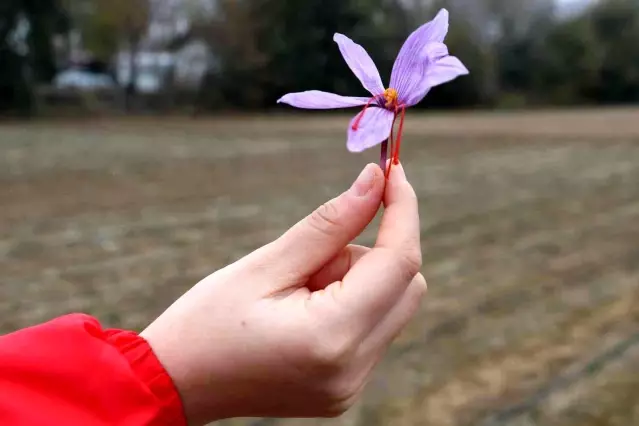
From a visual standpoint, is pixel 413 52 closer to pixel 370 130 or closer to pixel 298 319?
pixel 370 130

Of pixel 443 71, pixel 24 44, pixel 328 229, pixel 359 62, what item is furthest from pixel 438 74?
pixel 24 44

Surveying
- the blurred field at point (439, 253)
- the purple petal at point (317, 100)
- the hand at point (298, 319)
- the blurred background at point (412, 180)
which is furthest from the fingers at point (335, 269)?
the blurred field at point (439, 253)

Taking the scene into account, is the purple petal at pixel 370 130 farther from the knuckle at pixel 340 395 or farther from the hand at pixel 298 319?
the knuckle at pixel 340 395

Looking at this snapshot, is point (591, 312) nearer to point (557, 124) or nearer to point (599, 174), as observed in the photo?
point (599, 174)

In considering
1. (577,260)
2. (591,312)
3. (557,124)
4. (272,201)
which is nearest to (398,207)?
(591,312)

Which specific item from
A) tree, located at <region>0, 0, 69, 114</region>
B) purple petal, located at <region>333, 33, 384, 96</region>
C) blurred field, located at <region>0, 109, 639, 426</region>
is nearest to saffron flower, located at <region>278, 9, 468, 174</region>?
purple petal, located at <region>333, 33, 384, 96</region>
